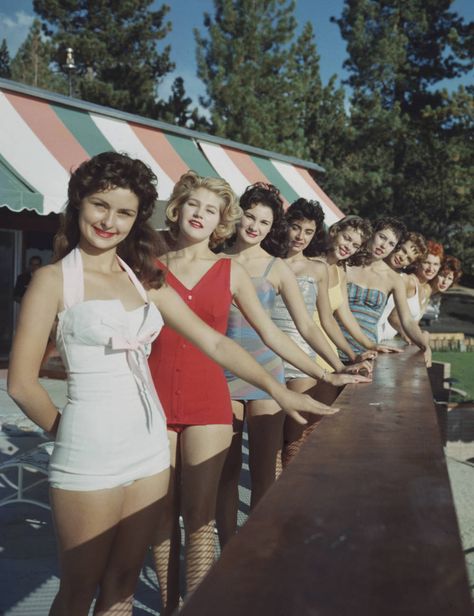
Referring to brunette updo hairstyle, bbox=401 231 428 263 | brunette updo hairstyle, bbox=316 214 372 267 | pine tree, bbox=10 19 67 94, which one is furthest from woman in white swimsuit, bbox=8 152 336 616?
pine tree, bbox=10 19 67 94

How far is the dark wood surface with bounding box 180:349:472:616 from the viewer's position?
825mm

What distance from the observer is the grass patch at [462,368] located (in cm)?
974

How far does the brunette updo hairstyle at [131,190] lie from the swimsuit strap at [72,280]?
130 millimetres

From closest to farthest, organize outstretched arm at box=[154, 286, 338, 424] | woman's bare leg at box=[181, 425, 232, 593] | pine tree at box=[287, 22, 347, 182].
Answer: outstretched arm at box=[154, 286, 338, 424] < woman's bare leg at box=[181, 425, 232, 593] < pine tree at box=[287, 22, 347, 182]

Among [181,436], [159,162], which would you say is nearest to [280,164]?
[159,162]

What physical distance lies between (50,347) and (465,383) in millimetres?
8931

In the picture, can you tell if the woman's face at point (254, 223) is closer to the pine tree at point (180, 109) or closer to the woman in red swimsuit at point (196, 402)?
the woman in red swimsuit at point (196, 402)

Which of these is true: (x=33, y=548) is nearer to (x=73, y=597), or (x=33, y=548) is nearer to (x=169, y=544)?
(x=169, y=544)

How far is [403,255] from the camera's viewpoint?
501 centimetres

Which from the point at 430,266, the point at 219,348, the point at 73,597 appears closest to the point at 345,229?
the point at 430,266

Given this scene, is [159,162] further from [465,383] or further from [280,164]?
[465,383]

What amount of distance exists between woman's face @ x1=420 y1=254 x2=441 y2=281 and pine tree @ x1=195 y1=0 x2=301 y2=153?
1847 cm

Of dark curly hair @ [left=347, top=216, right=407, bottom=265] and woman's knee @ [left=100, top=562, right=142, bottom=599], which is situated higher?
dark curly hair @ [left=347, top=216, right=407, bottom=265]

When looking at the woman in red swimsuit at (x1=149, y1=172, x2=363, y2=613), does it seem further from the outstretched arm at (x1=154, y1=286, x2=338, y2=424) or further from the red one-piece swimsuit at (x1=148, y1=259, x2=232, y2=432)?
the outstretched arm at (x1=154, y1=286, x2=338, y2=424)
